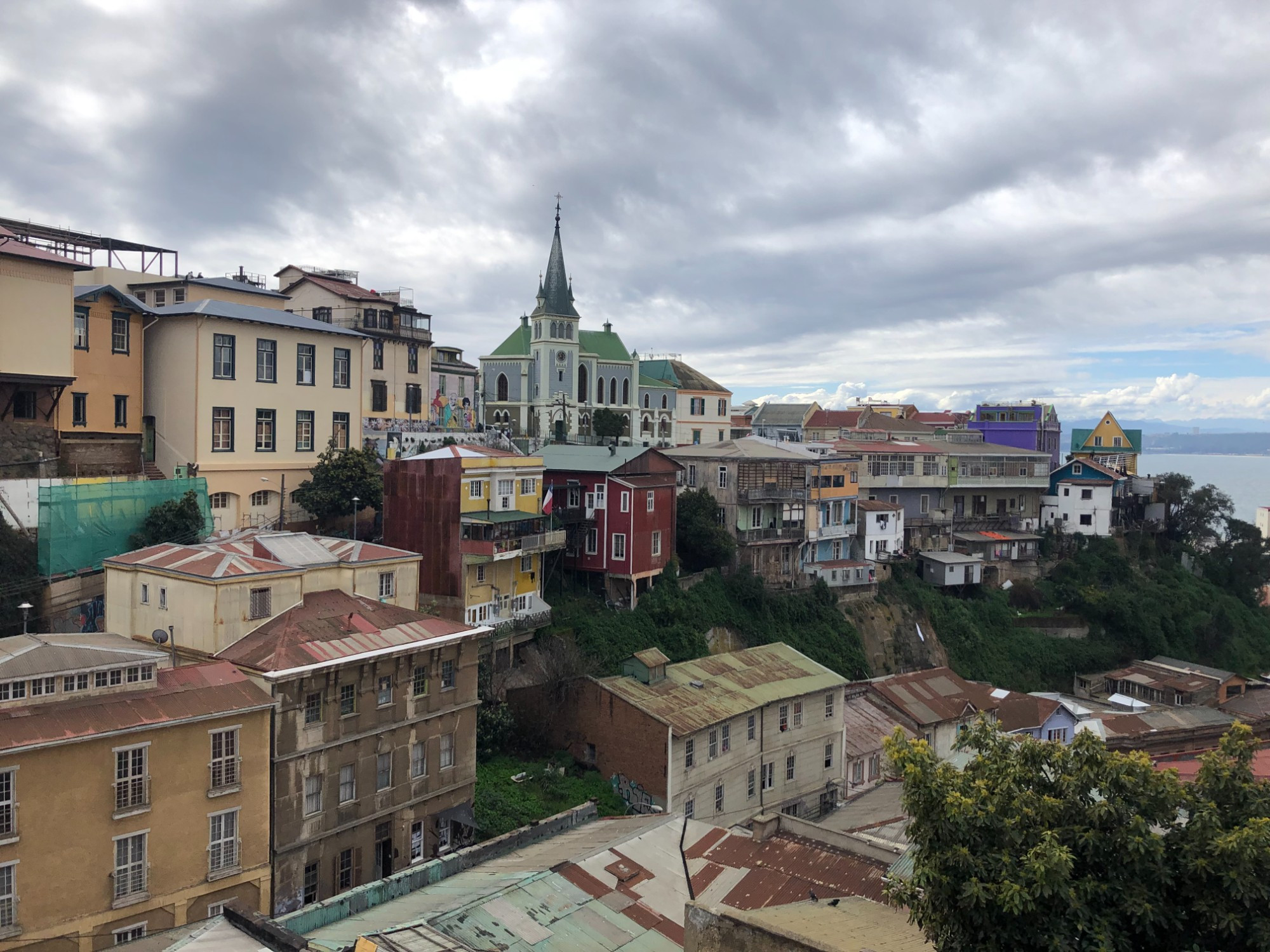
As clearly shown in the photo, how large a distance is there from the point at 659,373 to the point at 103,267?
48695 millimetres

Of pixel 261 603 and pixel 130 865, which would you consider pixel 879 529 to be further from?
pixel 130 865

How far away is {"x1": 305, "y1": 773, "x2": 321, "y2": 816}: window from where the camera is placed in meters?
24.5

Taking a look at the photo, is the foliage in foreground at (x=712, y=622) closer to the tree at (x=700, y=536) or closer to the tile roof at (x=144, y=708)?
the tree at (x=700, y=536)

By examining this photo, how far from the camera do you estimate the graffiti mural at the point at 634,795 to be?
31438 mm

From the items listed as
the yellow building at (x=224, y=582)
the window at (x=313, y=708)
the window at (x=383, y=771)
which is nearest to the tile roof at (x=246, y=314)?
the yellow building at (x=224, y=582)

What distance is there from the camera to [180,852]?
2180 cm

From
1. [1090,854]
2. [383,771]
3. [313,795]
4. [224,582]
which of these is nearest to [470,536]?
[383,771]

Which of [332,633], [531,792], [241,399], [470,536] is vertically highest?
[241,399]

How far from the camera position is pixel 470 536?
118 ft

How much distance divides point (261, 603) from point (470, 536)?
10486 mm

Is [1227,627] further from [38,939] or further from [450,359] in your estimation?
[38,939]

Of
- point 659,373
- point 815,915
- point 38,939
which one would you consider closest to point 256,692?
point 38,939

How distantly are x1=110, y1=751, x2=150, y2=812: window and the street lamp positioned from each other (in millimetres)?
18861

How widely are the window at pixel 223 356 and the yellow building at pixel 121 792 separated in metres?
16.4
